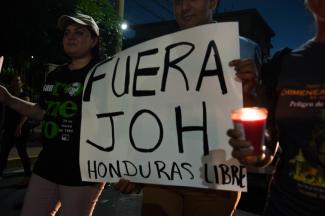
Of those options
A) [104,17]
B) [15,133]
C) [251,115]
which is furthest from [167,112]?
[104,17]

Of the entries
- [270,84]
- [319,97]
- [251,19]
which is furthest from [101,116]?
[251,19]

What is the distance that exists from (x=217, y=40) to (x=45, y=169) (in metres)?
1.43

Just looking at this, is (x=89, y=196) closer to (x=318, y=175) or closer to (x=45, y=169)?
(x=45, y=169)

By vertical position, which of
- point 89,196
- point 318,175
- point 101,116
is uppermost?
point 101,116

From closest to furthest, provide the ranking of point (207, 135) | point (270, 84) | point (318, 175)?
point (318, 175), point (270, 84), point (207, 135)

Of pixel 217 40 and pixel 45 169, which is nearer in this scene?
pixel 217 40

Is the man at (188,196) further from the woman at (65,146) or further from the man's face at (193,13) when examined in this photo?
the woman at (65,146)

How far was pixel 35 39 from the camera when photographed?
13055 mm

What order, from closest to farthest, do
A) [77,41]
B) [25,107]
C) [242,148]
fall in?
[242,148] → [77,41] → [25,107]

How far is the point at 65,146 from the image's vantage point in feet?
9.64

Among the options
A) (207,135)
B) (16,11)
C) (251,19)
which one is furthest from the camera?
(251,19)

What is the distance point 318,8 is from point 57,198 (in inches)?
79.2

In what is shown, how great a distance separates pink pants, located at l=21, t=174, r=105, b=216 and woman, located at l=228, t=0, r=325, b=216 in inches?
49.9

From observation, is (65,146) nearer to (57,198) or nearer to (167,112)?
(57,198)
